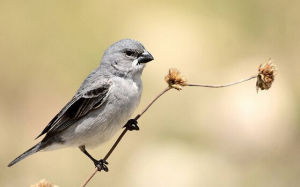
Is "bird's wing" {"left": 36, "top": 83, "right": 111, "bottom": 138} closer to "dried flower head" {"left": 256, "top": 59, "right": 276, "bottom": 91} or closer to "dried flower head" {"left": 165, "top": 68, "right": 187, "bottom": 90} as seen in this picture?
"dried flower head" {"left": 165, "top": 68, "right": 187, "bottom": 90}

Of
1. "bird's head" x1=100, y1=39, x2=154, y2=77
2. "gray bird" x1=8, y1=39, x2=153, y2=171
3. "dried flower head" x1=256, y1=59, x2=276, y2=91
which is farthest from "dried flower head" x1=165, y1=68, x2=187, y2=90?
"bird's head" x1=100, y1=39, x2=154, y2=77

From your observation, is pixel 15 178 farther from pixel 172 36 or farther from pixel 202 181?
pixel 172 36

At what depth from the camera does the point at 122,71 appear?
5.73 m

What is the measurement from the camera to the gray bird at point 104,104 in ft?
18.1

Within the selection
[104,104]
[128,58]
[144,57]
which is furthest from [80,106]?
[144,57]

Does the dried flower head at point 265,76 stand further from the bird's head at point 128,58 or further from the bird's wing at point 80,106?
the bird's wing at point 80,106

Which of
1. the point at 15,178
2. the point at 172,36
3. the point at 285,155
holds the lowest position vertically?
the point at 15,178

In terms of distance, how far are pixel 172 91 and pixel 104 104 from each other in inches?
137

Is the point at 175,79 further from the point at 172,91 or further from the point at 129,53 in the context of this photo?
the point at 172,91

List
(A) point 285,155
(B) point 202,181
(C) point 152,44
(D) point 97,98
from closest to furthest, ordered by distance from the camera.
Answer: (D) point 97,98
(B) point 202,181
(A) point 285,155
(C) point 152,44

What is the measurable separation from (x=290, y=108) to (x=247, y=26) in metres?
1.96

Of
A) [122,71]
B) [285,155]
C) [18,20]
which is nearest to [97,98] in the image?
[122,71]

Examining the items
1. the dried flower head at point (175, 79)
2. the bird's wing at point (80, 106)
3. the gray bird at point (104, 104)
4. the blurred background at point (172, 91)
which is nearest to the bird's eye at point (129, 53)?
the gray bird at point (104, 104)

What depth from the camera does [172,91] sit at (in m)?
9.02
